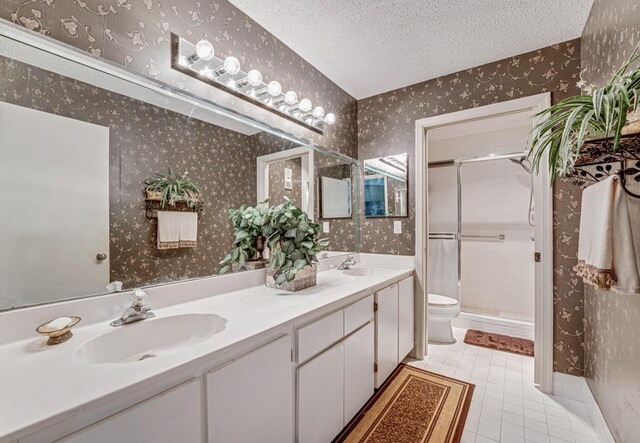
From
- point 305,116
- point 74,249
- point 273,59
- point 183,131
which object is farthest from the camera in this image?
point 305,116

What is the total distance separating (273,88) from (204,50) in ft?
1.54

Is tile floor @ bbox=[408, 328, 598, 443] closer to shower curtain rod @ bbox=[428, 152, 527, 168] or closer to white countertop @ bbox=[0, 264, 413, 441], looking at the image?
white countertop @ bbox=[0, 264, 413, 441]

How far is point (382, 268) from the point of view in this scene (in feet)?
7.99

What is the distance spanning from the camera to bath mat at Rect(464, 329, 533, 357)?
2.54 metres

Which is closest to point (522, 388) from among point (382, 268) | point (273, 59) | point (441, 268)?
point (382, 268)

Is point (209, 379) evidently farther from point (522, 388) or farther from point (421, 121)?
point (421, 121)

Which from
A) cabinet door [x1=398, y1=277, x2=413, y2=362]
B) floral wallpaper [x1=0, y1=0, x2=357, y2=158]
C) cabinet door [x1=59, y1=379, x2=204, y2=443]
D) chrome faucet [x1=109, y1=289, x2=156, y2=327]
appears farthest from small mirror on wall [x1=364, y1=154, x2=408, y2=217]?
cabinet door [x1=59, y1=379, x2=204, y2=443]

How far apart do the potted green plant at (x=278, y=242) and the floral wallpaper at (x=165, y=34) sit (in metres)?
0.64

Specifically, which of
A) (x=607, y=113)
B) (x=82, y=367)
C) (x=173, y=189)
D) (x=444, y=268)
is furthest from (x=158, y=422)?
(x=444, y=268)

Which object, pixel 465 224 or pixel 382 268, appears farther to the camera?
pixel 465 224

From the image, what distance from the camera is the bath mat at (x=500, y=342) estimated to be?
8.33 feet

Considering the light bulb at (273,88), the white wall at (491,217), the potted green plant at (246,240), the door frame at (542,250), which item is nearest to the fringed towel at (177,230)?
the potted green plant at (246,240)

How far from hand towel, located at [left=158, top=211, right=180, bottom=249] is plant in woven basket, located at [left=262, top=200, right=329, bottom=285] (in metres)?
0.45

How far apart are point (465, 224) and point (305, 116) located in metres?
2.61
